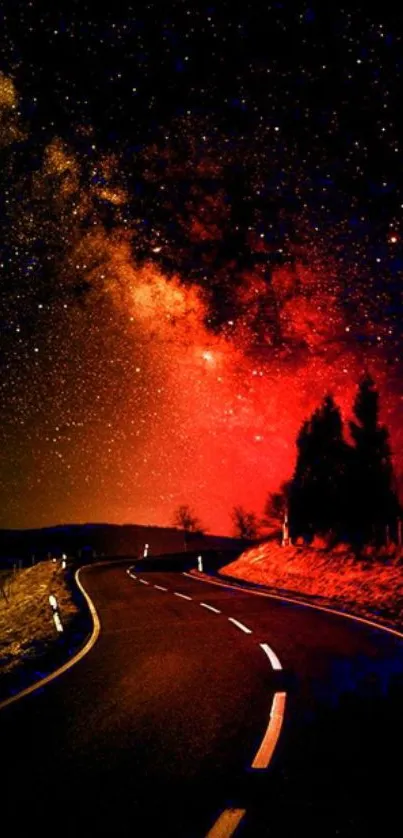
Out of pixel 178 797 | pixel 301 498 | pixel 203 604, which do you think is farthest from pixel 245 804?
pixel 301 498

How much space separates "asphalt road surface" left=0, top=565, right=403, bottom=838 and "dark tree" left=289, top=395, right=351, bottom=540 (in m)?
22.9

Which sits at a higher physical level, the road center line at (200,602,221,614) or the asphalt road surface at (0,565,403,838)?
the asphalt road surface at (0,565,403,838)

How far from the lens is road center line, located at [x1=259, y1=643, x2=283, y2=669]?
832cm

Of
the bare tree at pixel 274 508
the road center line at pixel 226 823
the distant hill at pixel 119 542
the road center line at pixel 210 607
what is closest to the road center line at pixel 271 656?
the road center line at pixel 226 823

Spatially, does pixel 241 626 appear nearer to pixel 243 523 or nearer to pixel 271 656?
pixel 271 656

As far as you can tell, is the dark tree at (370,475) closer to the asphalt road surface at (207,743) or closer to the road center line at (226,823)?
the asphalt road surface at (207,743)

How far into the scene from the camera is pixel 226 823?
3521 mm

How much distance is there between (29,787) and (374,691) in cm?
435

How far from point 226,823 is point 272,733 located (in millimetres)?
1837

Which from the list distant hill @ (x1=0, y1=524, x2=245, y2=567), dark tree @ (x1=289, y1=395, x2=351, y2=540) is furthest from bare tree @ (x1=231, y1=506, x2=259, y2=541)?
dark tree @ (x1=289, y1=395, x2=351, y2=540)

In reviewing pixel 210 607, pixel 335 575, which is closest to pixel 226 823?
pixel 210 607

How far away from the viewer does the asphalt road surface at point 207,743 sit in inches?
145

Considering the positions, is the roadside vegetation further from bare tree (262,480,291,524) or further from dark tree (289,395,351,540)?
bare tree (262,480,291,524)

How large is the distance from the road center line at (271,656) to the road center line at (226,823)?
474cm
